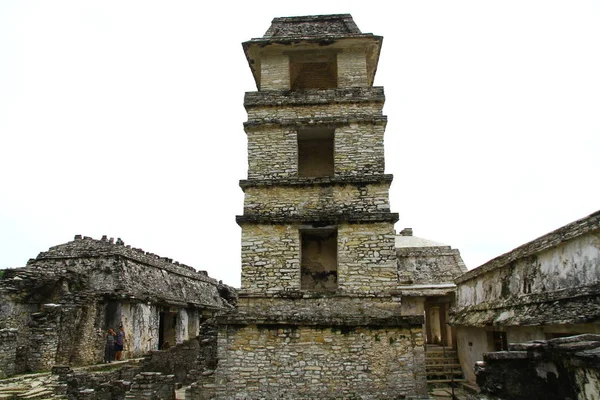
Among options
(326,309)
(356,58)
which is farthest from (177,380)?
(356,58)

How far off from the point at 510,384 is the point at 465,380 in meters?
9.58

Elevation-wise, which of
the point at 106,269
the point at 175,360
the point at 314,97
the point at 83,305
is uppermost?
the point at 314,97

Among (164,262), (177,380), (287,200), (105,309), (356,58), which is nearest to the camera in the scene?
(287,200)

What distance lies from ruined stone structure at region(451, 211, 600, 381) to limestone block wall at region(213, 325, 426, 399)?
2.27m

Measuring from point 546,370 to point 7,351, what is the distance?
16.5m

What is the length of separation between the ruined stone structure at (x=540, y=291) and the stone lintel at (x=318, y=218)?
3.21m

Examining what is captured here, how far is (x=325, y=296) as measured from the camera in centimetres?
1061

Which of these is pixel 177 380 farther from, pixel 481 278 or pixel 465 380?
pixel 481 278

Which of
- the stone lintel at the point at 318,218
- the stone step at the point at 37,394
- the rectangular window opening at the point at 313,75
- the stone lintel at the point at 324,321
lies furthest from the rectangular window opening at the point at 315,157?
the stone step at the point at 37,394

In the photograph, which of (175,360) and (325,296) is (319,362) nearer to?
(325,296)

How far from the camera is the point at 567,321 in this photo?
23.4 ft

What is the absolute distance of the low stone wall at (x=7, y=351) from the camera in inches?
581

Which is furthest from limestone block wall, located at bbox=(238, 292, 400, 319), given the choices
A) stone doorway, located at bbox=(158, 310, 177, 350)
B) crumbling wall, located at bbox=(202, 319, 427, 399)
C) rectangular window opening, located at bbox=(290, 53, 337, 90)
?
stone doorway, located at bbox=(158, 310, 177, 350)

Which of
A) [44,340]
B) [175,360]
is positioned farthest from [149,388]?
[44,340]
